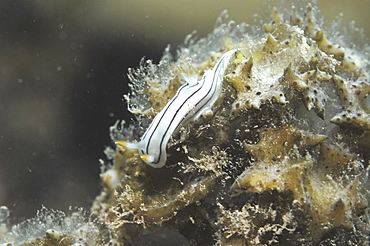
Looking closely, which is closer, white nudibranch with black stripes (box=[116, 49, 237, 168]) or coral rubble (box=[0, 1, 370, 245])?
coral rubble (box=[0, 1, 370, 245])

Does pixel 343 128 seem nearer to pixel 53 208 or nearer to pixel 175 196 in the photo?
pixel 175 196

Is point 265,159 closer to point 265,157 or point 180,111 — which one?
point 265,157

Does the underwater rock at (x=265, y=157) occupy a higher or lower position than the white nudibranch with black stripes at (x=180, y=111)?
lower

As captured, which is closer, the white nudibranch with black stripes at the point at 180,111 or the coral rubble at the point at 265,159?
the coral rubble at the point at 265,159

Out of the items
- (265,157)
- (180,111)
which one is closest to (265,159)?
(265,157)

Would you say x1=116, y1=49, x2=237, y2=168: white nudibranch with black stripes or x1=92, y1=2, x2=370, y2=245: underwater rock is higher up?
x1=116, y1=49, x2=237, y2=168: white nudibranch with black stripes
